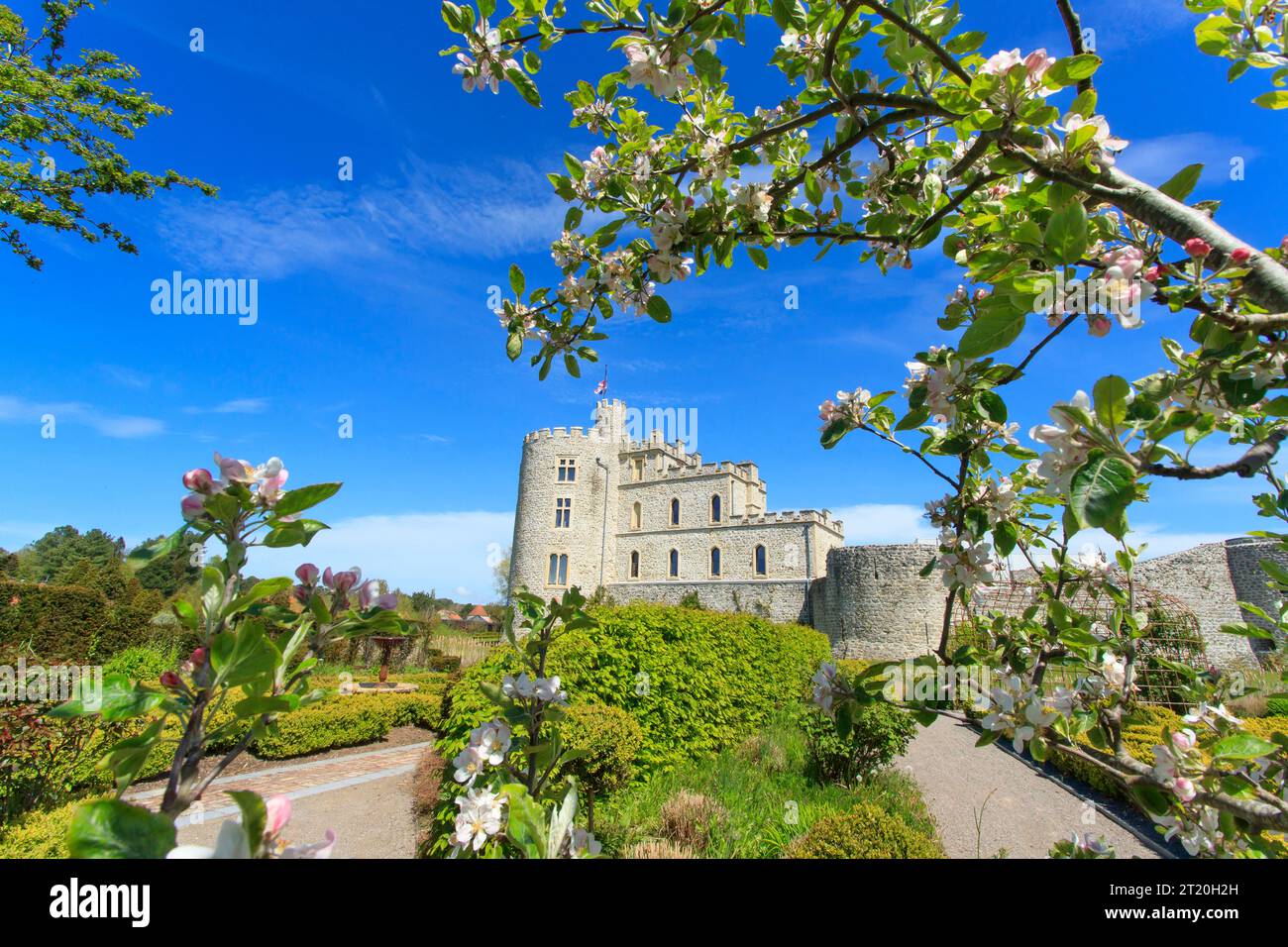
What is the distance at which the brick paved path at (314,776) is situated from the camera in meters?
6.88

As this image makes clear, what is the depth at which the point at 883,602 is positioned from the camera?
23.8 meters

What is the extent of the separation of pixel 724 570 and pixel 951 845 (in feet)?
81.9

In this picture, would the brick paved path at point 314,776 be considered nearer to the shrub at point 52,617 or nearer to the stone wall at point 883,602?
the shrub at point 52,617

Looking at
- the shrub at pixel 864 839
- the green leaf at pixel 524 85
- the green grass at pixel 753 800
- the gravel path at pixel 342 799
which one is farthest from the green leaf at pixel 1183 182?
the gravel path at pixel 342 799

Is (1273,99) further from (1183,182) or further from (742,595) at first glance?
(742,595)

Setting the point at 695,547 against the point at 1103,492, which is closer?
the point at 1103,492

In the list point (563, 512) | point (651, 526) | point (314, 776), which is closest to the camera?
point (314, 776)

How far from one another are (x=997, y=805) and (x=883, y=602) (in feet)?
60.0

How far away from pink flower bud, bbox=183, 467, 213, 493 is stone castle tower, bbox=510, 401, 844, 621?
28.6 metres

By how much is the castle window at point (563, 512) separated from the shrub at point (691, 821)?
2724 cm

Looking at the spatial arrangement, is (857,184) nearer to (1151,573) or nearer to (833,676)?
(833,676)

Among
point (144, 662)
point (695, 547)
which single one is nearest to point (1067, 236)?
point (144, 662)

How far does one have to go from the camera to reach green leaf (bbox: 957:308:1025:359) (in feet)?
3.30

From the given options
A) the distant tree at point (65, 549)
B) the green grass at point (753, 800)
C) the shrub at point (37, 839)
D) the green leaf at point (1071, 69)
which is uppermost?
the green leaf at point (1071, 69)
